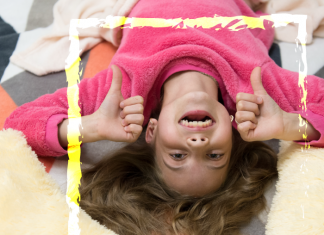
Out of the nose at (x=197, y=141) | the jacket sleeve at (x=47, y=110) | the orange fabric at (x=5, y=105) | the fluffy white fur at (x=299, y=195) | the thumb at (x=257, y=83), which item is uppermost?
the thumb at (x=257, y=83)

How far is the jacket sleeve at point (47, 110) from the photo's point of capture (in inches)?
35.6

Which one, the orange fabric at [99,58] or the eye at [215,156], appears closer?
the eye at [215,156]

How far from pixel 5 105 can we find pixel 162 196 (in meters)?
0.70

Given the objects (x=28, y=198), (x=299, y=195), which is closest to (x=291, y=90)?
(x=299, y=195)

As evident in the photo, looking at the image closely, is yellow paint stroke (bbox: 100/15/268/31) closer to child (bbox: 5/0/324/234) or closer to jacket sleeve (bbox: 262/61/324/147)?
child (bbox: 5/0/324/234)

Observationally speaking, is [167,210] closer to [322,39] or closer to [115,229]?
[115,229]

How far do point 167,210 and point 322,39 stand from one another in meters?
1.00

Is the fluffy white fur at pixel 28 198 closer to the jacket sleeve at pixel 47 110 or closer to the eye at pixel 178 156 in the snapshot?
the jacket sleeve at pixel 47 110

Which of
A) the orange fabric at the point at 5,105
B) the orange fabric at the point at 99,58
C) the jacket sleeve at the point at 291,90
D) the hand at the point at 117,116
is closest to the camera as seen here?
the hand at the point at 117,116

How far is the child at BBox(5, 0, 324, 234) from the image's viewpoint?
2.69 feet

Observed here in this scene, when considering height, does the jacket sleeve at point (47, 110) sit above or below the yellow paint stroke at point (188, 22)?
below

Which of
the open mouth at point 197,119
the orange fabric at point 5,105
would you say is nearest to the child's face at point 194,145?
the open mouth at point 197,119

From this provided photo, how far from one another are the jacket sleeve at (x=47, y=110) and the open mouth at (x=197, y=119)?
0.31 m

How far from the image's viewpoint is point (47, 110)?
93cm
